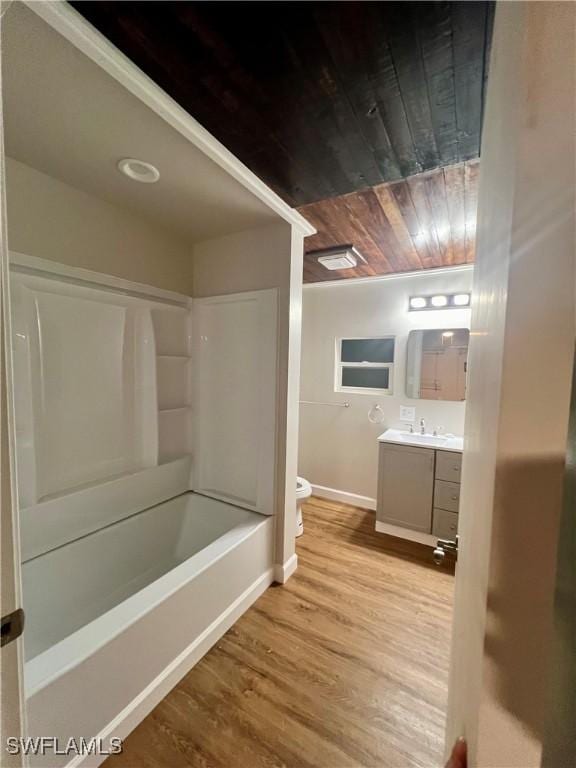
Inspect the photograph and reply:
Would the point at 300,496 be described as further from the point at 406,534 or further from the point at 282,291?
the point at 282,291

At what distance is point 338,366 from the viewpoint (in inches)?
136

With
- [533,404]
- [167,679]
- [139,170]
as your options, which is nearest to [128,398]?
[139,170]

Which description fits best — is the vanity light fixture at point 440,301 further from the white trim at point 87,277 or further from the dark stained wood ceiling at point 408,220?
the white trim at point 87,277

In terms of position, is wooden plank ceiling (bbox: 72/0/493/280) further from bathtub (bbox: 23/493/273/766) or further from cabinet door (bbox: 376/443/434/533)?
bathtub (bbox: 23/493/273/766)

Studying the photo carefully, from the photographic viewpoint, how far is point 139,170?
1.46 meters

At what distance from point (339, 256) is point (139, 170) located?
1486 millimetres

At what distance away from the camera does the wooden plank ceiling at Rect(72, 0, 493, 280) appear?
2.71 ft

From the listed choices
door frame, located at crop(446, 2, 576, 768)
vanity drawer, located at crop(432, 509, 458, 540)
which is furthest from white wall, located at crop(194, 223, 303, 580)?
door frame, located at crop(446, 2, 576, 768)

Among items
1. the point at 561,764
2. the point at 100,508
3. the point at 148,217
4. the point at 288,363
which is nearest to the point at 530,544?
the point at 561,764

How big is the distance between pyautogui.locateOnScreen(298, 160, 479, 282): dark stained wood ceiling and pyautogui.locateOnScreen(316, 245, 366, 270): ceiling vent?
49mm

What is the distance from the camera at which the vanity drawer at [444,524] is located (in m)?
2.43

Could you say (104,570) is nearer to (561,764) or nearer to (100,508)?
(100,508)

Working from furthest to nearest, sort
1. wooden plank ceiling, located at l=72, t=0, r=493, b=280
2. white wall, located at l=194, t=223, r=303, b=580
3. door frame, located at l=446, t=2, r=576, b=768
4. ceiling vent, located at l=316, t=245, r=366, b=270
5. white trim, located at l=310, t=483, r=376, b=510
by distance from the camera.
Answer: white trim, located at l=310, t=483, r=376, b=510, ceiling vent, located at l=316, t=245, r=366, b=270, white wall, located at l=194, t=223, r=303, b=580, wooden plank ceiling, located at l=72, t=0, r=493, b=280, door frame, located at l=446, t=2, r=576, b=768

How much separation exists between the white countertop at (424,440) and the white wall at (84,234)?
2.26m
